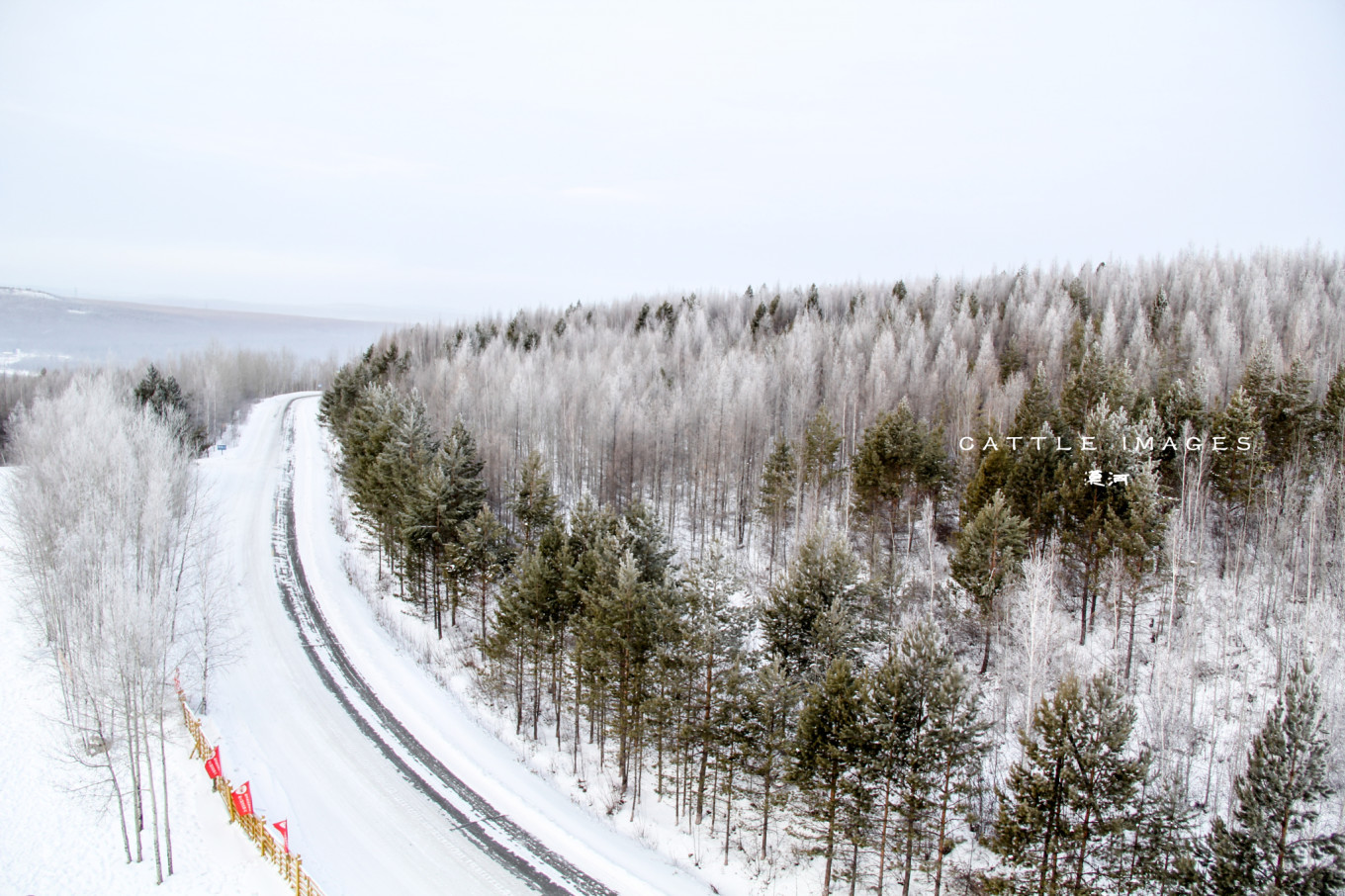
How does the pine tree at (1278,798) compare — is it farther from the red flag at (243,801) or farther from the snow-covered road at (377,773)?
the red flag at (243,801)

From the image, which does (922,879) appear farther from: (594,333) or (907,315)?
(594,333)

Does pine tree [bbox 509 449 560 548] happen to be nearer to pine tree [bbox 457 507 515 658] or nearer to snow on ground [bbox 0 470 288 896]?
pine tree [bbox 457 507 515 658]

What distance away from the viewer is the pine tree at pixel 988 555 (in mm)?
31016

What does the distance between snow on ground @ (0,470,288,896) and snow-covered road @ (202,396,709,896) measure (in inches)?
64.7

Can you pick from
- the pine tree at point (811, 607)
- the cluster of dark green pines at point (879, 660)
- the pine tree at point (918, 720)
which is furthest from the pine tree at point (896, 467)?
the pine tree at point (918, 720)

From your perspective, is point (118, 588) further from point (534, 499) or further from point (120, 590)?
point (534, 499)

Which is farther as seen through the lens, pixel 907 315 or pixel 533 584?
pixel 907 315

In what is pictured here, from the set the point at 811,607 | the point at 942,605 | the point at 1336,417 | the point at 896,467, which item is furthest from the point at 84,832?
the point at 1336,417

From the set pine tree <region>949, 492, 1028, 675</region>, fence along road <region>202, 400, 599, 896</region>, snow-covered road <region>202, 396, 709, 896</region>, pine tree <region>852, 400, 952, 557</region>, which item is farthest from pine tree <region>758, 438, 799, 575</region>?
fence along road <region>202, 400, 599, 896</region>

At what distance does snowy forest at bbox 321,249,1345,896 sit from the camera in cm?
1948

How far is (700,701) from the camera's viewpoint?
25.7 m

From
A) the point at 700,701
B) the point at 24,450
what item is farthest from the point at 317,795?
the point at 24,450

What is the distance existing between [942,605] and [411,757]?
29036mm

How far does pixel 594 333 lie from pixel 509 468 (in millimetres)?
51687
